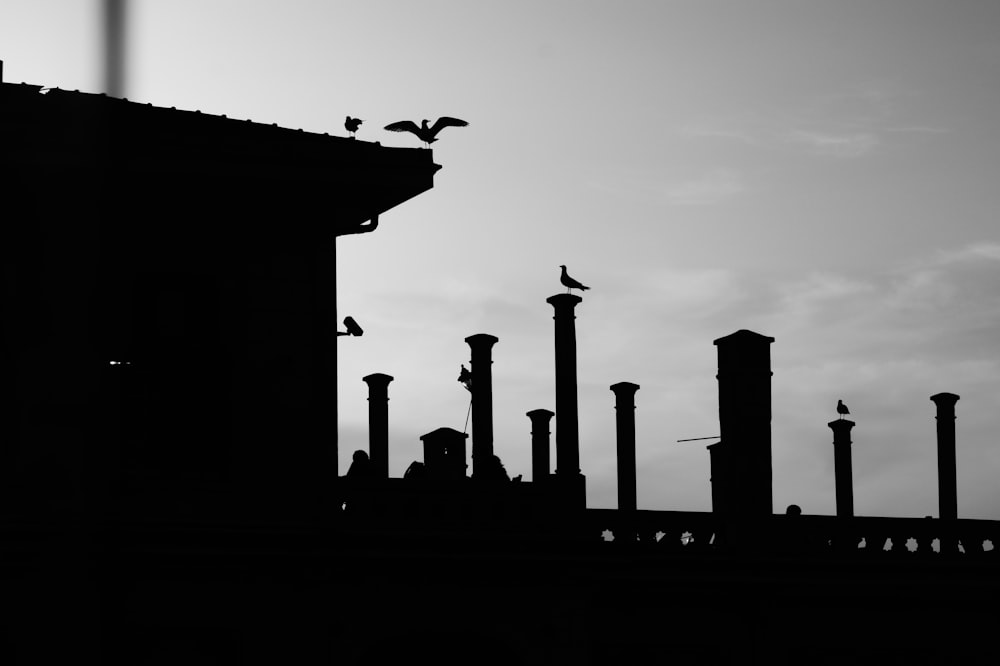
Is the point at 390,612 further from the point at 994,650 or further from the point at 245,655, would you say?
the point at 994,650

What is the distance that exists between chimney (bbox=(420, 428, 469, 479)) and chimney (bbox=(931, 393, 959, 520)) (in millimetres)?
8411

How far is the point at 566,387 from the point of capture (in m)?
26.2

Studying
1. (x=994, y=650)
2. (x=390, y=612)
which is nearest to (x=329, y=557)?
(x=390, y=612)

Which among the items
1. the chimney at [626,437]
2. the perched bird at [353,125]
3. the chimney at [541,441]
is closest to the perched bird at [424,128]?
the perched bird at [353,125]

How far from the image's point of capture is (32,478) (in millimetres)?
21734

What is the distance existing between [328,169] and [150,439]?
4.43 m

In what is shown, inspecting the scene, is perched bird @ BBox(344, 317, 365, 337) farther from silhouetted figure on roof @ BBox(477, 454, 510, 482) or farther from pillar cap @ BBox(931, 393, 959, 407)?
pillar cap @ BBox(931, 393, 959, 407)

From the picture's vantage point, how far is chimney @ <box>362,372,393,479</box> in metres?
31.2

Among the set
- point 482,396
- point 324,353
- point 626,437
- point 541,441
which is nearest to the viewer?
point 324,353

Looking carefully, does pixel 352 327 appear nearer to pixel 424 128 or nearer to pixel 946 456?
pixel 424 128

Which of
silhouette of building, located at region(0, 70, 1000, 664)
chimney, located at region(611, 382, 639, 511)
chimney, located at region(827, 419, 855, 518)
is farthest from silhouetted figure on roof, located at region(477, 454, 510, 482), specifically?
chimney, located at region(827, 419, 855, 518)

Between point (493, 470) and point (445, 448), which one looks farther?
point (445, 448)

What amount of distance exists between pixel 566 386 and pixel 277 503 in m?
5.25

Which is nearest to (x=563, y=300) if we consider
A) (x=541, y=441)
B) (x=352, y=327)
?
(x=352, y=327)
